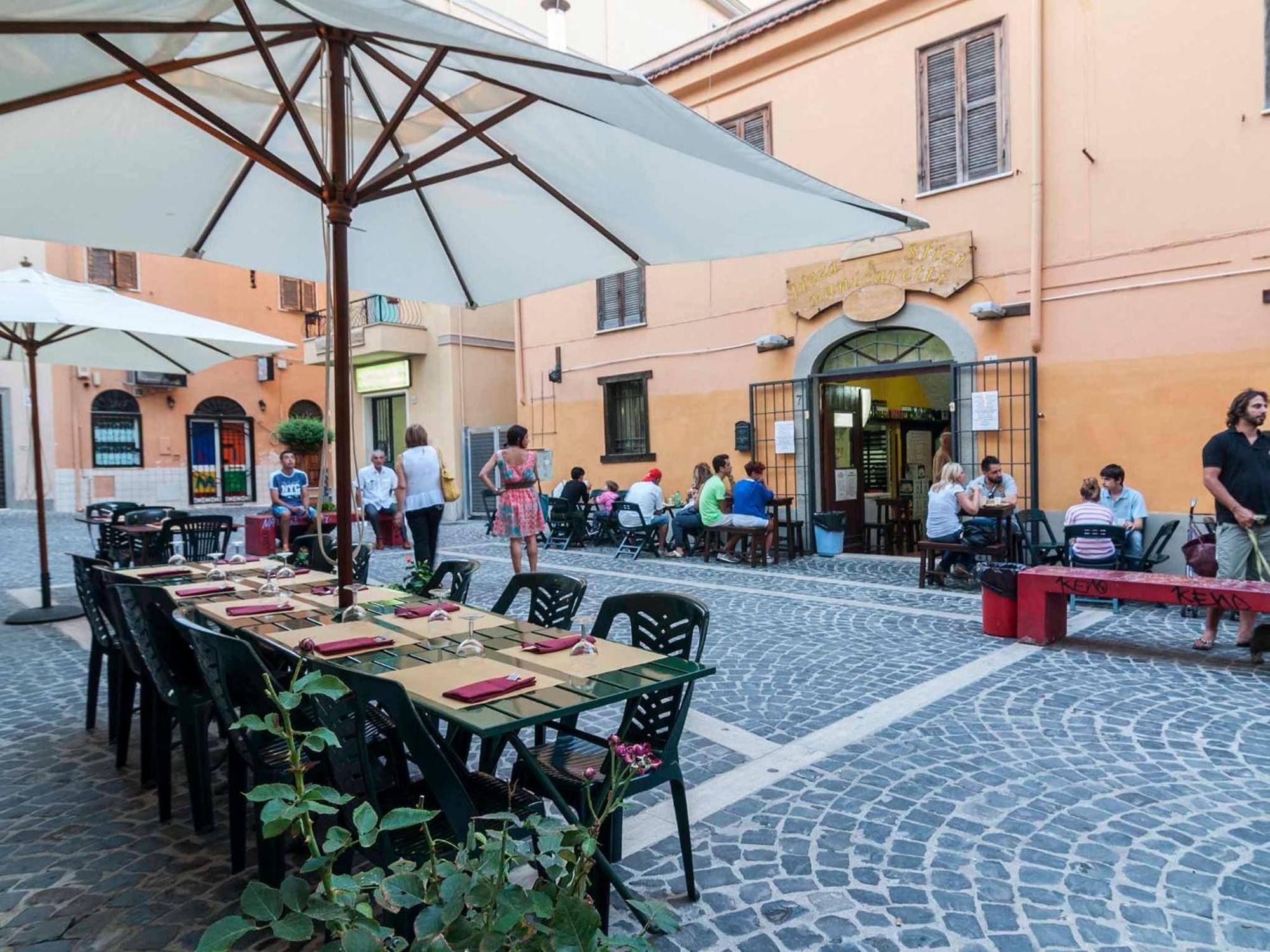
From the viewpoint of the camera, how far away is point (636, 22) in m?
20.3

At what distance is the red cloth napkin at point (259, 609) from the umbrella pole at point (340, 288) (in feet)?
1.39

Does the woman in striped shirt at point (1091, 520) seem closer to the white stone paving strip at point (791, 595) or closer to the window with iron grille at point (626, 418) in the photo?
the white stone paving strip at point (791, 595)

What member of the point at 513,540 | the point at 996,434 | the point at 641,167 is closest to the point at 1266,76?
the point at 996,434

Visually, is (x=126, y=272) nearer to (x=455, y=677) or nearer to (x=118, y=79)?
(x=118, y=79)

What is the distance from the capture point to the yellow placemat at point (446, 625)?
10.2 ft

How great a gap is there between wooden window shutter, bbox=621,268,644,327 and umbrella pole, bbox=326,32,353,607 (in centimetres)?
1046

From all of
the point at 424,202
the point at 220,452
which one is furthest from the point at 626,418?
the point at 220,452

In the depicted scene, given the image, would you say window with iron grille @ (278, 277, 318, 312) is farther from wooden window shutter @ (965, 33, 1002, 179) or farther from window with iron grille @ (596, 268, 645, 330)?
wooden window shutter @ (965, 33, 1002, 179)

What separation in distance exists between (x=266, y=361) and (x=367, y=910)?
23.9m

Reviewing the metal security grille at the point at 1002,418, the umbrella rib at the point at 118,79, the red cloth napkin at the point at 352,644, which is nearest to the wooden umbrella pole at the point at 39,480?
the umbrella rib at the point at 118,79

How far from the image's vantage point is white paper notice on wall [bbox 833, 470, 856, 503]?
11.5m

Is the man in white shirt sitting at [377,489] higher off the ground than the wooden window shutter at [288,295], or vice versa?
the wooden window shutter at [288,295]

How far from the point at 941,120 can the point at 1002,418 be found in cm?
375

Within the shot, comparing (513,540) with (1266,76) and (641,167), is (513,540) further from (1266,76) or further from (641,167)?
(1266,76)
